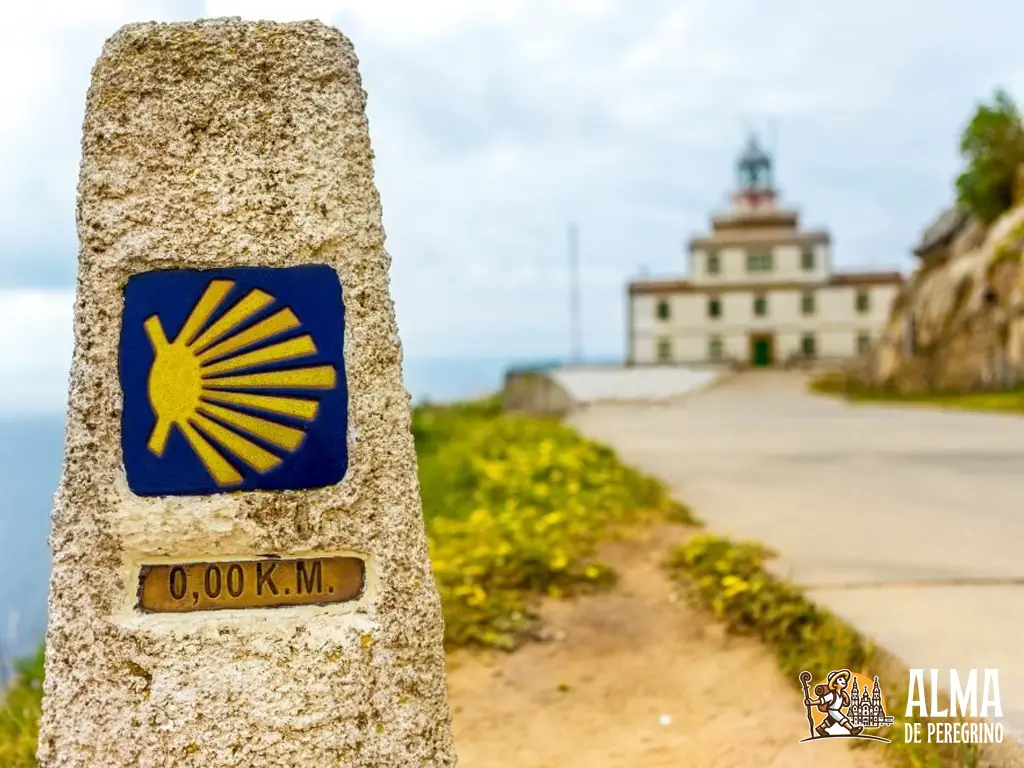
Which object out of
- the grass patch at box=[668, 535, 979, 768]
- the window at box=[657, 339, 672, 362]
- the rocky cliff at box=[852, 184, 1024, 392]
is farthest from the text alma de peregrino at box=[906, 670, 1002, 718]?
the window at box=[657, 339, 672, 362]

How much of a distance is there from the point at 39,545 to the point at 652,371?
2389 cm

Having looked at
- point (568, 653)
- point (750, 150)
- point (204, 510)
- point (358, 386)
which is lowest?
point (568, 653)

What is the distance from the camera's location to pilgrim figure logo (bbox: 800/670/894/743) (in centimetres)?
295

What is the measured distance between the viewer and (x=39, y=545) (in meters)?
5.79

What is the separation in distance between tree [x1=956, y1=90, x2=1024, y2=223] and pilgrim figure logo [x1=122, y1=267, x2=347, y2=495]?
82.3 feet

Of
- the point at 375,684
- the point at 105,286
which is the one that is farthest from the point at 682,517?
the point at 105,286

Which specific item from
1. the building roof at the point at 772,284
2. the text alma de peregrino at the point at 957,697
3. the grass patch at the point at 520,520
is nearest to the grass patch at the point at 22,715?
the grass patch at the point at 520,520

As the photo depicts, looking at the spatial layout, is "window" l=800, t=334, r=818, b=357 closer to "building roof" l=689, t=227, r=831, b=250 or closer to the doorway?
the doorway

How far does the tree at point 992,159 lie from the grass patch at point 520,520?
19.1m

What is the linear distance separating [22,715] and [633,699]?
2.46 m

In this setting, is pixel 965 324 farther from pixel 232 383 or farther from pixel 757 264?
pixel 232 383

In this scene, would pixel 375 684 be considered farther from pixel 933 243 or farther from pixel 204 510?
pixel 933 243

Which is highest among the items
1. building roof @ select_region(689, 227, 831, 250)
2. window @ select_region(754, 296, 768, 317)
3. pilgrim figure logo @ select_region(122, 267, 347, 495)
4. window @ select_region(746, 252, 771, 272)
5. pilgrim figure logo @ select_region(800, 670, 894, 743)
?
building roof @ select_region(689, 227, 831, 250)

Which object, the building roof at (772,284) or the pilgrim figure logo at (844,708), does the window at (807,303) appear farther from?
the pilgrim figure logo at (844,708)
